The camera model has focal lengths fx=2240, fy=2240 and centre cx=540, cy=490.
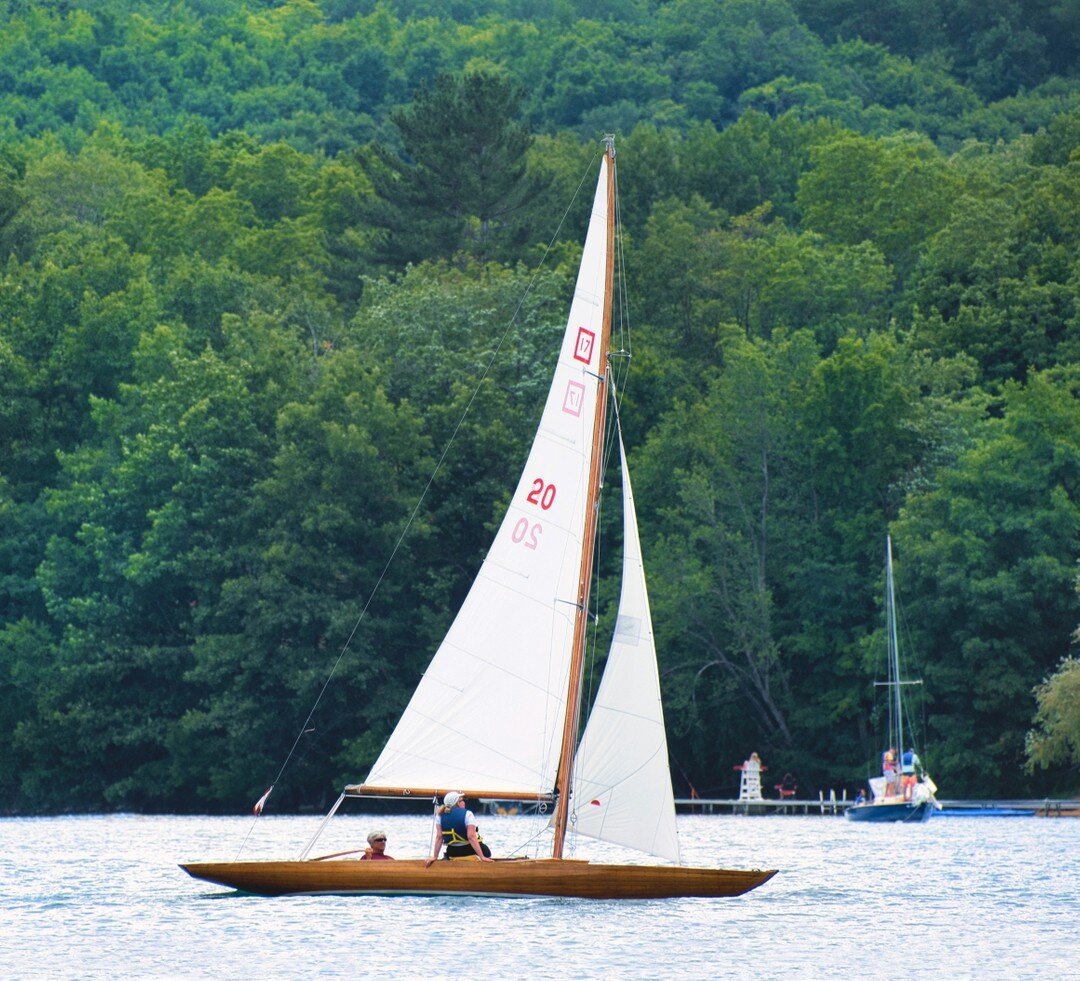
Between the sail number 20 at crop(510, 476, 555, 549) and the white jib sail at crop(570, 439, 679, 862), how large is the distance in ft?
3.65

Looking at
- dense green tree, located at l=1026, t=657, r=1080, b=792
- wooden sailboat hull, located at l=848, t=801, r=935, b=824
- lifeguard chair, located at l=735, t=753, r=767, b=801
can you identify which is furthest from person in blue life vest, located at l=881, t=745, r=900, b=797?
lifeguard chair, located at l=735, t=753, r=767, b=801

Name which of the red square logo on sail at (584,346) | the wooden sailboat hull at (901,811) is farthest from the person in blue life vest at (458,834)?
the wooden sailboat hull at (901,811)

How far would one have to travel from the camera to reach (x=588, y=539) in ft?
102

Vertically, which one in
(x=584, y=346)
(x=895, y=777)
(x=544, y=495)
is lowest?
(x=895, y=777)

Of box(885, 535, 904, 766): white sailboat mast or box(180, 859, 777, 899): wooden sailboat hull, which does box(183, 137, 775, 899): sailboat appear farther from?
box(885, 535, 904, 766): white sailboat mast

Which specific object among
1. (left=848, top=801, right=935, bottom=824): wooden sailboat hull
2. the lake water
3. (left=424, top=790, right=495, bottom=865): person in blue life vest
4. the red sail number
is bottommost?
the lake water

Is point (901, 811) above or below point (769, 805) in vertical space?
below

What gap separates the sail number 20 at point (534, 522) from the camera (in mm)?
31281

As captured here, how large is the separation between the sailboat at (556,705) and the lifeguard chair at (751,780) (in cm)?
3881

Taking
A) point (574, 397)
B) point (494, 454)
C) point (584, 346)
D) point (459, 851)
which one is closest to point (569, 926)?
point (459, 851)

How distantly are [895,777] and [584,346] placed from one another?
35688mm

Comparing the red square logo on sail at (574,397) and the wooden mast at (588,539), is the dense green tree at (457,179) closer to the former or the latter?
the wooden mast at (588,539)

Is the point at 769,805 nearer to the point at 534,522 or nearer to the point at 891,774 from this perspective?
the point at 891,774

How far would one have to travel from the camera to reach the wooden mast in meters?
30.8
